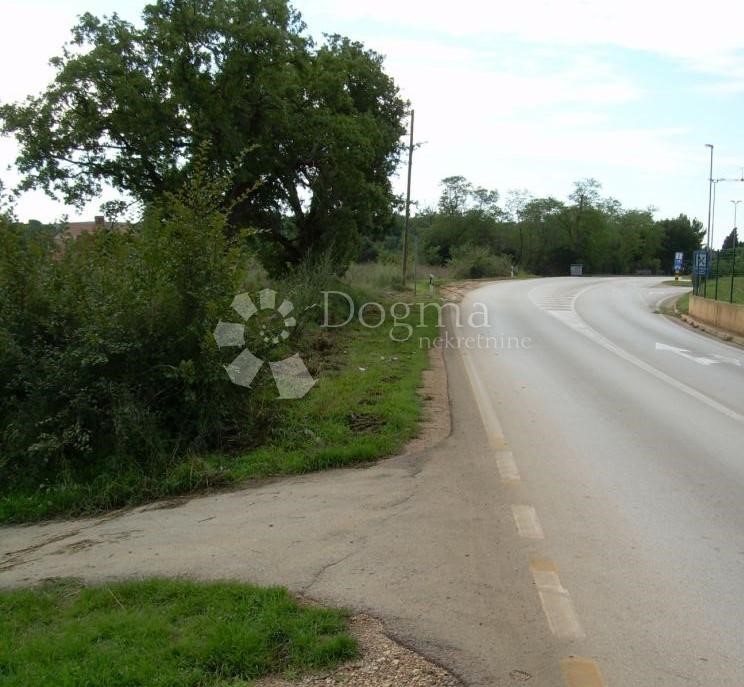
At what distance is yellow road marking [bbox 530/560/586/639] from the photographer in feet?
12.5

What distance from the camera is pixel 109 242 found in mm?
9148

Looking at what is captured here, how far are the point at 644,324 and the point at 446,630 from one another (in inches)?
849

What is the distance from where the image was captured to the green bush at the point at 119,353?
290 inches

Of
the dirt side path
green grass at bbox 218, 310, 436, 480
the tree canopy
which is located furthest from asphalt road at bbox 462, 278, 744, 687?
the tree canopy

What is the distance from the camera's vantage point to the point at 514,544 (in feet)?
16.5

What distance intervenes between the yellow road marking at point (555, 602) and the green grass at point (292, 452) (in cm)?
314

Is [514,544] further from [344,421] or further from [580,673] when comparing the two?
[344,421]

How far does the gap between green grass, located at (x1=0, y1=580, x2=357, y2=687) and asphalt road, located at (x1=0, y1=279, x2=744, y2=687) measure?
33 cm

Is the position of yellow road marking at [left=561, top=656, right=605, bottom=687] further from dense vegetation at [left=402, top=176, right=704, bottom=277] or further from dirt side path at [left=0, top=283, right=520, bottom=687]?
dense vegetation at [left=402, top=176, right=704, bottom=277]

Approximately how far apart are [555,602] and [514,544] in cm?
93

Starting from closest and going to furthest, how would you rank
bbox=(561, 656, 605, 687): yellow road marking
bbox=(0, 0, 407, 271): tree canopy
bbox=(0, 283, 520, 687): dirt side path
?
bbox=(561, 656, 605, 687): yellow road marking < bbox=(0, 283, 520, 687): dirt side path < bbox=(0, 0, 407, 271): tree canopy

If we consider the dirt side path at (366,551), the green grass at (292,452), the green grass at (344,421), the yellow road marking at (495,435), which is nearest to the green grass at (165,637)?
the dirt side path at (366,551)

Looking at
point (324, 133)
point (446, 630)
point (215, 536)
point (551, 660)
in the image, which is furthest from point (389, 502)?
point (324, 133)

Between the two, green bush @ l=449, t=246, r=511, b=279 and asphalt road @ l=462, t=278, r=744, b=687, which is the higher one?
green bush @ l=449, t=246, r=511, b=279
